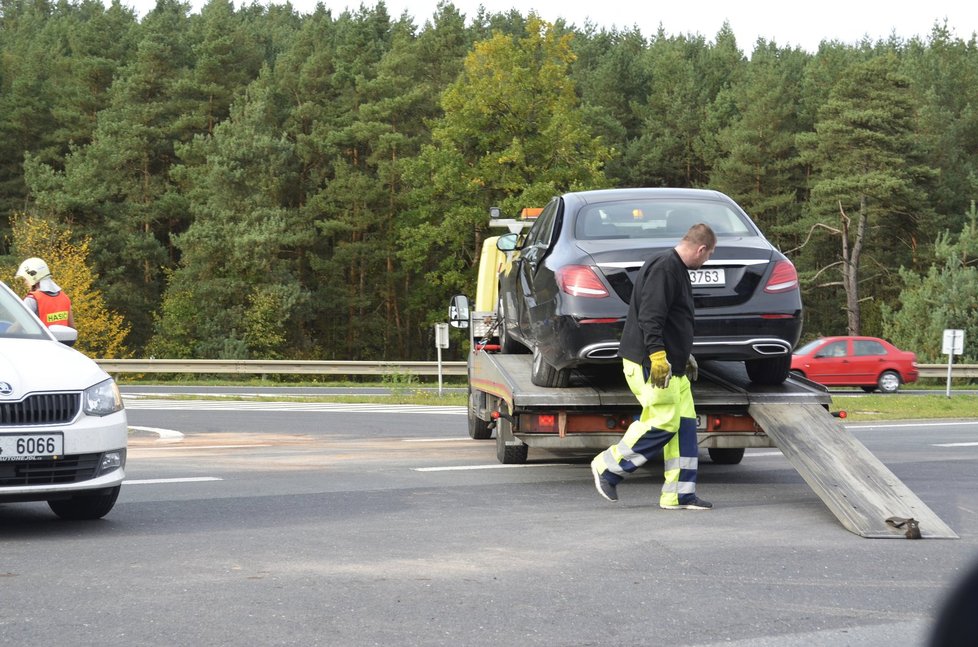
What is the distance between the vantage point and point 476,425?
15234mm

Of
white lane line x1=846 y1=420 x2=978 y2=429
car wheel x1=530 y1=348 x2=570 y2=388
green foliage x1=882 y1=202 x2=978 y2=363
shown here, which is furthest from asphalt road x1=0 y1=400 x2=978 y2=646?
green foliage x1=882 y1=202 x2=978 y2=363

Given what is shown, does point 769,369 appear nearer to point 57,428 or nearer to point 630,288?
point 630,288

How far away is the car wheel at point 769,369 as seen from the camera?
33.5 feet

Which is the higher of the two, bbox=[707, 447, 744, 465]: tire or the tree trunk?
bbox=[707, 447, 744, 465]: tire

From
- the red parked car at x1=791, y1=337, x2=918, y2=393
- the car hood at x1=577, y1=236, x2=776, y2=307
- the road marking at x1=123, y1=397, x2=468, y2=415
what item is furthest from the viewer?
the red parked car at x1=791, y1=337, x2=918, y2=393

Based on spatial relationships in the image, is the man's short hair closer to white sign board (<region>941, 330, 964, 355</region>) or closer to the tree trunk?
white sign board (<region>941, 330, 964, 355</region>)

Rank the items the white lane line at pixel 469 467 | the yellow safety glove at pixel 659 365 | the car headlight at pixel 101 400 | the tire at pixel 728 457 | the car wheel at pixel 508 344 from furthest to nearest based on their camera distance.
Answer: the car wheel at pixel 508 344 < the tire at pixel 728 457 < the white lane line at pixel 469 467 < the yellow safety glove at pixel 659 365 < the car headlight at pixel 101 400

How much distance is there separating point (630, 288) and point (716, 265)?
66cm

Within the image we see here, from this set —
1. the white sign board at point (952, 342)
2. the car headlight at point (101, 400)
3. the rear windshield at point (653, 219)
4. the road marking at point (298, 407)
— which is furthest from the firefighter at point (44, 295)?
the white sign board at point (952, 342)

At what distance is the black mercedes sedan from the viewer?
31.3 ft

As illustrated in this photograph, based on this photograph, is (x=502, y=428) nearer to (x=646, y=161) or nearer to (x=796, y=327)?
(x=796, y=327)

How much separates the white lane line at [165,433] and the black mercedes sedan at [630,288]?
6800 mm

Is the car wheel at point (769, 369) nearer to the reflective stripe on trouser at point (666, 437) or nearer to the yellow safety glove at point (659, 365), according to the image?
the reflective stripe on trouser at point (666, 437)

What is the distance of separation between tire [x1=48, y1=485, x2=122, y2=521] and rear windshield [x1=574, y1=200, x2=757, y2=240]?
13.4ft
